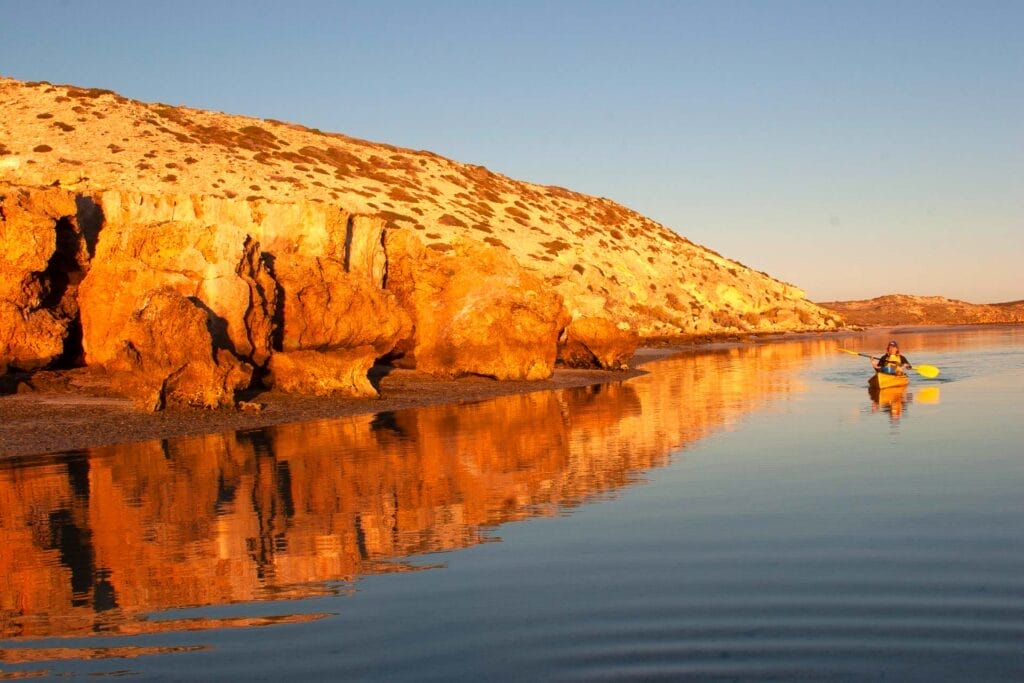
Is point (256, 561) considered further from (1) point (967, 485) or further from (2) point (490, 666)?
(1) point (967, 485)

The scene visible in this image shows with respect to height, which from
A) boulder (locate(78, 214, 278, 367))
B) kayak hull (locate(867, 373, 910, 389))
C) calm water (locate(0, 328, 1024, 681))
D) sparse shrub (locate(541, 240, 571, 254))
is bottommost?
calm water (locate(0, 328, 1024, 681))

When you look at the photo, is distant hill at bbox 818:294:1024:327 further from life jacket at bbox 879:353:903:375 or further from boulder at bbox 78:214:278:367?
boulder at bbox 78:214:278:367

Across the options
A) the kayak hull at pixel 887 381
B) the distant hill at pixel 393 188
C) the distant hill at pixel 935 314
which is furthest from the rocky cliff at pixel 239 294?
the distant hill at pixel 935 314

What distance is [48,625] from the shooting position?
987cm

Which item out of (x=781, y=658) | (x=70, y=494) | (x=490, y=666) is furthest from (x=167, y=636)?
(x=70, y=494)

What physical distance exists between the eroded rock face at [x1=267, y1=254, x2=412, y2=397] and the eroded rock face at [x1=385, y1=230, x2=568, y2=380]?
16.1ft

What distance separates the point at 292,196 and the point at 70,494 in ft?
184

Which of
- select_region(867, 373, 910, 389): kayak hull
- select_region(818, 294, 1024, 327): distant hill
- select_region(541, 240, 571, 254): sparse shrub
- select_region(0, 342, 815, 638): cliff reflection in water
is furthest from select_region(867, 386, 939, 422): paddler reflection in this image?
select_region(818, 294, 1024, 327): distant hill

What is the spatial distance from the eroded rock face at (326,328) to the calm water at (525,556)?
7367 millimetres

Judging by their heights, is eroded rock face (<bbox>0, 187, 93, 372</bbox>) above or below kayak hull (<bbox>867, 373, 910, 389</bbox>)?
above

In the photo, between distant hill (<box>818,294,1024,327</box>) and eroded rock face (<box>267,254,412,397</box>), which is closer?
eroded rock face (<box>267,254,412,397</box>)

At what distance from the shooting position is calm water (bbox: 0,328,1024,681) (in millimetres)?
8617

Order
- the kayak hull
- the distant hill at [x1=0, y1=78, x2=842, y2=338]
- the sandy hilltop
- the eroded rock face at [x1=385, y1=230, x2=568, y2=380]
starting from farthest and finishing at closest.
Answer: the distant hill at [x1=0, y1=78, x2=842, y2=338] < the eroded rock face at [x1=385, y1=230, x2=568, y2=380] < the kayak hull < the sandy hilltop

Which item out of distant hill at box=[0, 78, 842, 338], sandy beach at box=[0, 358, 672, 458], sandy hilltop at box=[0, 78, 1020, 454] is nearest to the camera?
sandy beach at box=[0, 358, 672, 458]
